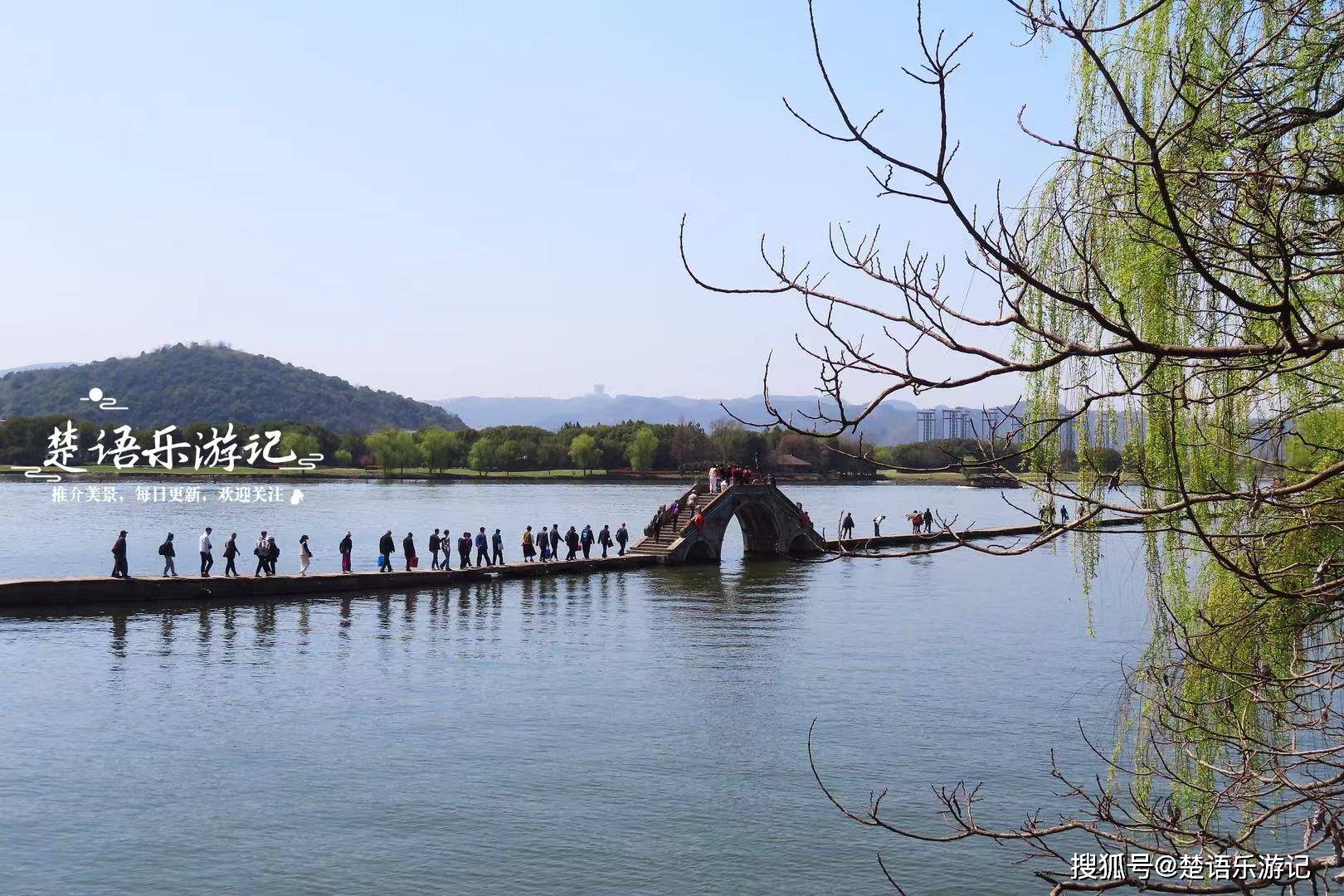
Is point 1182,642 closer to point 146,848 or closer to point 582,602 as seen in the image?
point 146,848

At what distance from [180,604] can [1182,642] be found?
3144 centimetres

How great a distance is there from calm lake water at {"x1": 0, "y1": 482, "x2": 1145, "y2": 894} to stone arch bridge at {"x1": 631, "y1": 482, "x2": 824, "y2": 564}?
11856mm

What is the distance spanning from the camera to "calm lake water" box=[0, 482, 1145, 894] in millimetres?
16781

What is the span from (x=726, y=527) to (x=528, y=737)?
125 ft

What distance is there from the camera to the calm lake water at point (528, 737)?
55.1 feet

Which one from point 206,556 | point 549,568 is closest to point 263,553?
point 206,556

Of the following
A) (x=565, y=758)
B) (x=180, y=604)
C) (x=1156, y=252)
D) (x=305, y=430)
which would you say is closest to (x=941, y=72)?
(x=1156, y=252)

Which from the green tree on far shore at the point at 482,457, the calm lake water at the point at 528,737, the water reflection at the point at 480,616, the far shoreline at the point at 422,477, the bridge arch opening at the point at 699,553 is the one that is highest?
the green tree on far shore at the point at 482,457

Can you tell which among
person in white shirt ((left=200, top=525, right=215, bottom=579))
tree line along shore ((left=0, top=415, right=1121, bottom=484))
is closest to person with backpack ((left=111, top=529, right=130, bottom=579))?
person in white shirt ((left=200, top=525, right=215, bottom=579))

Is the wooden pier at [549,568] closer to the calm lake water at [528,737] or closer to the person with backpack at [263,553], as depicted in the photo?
the person with backpack at [263,553]

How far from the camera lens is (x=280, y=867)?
16.3 m

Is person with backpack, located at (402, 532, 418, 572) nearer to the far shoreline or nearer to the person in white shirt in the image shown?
the person in white shirt

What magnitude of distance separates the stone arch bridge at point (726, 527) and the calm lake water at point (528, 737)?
11856mm

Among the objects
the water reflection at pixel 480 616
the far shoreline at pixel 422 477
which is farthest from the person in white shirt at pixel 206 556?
the far shoreline at pixel 422 477
